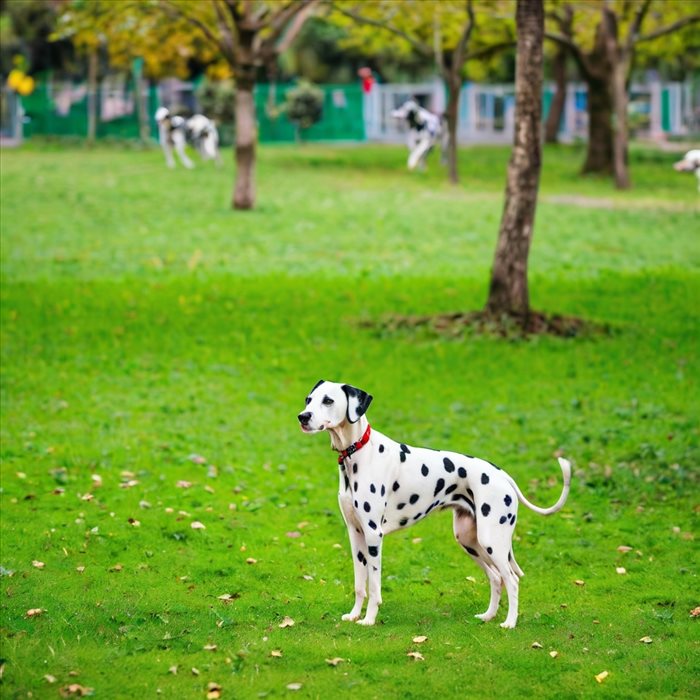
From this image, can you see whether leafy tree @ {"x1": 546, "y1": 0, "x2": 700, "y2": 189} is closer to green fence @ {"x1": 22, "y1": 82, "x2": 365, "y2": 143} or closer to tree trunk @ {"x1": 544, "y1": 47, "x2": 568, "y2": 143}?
tree trunk @ {"x1": 544, "y1": 47, "x2": 568, "y2": 143}

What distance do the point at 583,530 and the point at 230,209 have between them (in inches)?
817

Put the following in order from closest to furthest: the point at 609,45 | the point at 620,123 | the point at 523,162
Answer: the point at 523,162 → the point at 620,123 → the point at 609,45

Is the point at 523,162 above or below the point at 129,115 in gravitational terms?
below

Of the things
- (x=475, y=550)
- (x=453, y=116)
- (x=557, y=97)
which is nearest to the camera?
(x=475, y=550)

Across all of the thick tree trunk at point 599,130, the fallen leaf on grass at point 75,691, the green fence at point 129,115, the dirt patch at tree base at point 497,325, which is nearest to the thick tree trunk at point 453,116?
the thick tree trunk at point 599,130

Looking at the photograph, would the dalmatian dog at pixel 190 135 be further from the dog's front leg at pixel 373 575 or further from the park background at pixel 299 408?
the dog's front leg at pixel 373 575

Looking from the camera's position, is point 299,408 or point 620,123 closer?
point 299,408

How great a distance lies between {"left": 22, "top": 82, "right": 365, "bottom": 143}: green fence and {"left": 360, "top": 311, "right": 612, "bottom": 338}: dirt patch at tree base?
32.1m

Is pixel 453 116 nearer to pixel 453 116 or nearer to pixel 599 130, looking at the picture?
pixel 453 116

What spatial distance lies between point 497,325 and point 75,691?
465 inches

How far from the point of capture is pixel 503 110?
67.3 meters

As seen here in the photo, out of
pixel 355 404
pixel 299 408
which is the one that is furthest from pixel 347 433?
pixel 299 408

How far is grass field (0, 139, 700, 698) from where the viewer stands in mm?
7480

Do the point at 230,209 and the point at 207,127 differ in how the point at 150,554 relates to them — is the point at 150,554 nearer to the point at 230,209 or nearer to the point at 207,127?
the point at 230,209
